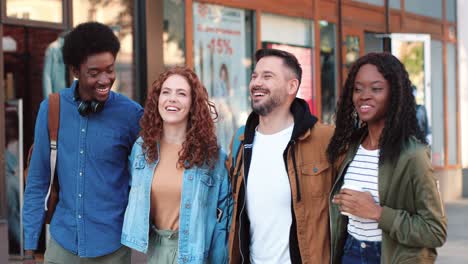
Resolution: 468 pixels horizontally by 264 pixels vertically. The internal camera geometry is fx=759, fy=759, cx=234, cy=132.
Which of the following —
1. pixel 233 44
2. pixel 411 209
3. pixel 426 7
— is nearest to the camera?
pixel 411 209

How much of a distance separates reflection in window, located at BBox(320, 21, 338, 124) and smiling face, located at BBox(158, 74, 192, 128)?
782 cm

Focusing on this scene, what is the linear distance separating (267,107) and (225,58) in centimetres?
595

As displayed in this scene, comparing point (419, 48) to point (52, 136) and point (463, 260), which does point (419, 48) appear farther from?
point (52, 136)

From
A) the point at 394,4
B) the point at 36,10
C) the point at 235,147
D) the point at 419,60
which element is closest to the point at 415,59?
the point at 419,60

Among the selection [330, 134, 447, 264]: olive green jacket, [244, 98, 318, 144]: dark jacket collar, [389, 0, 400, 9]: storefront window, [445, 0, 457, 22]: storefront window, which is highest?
[445, 0, 457, 22]: storefront window

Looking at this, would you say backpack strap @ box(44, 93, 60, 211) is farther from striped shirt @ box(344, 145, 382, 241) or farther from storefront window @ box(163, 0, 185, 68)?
storefront window @ box(163, 0, 185, 68)

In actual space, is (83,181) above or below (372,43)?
below

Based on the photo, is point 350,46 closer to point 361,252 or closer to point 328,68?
point 328,68

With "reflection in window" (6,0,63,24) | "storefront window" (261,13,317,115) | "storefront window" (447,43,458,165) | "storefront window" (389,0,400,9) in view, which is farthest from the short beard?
"storefront window" (447,43,458,165)

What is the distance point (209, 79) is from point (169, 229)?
5.74 meters

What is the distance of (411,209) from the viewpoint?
3367 mm

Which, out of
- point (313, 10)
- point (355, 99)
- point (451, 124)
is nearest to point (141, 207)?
point (355, 99)

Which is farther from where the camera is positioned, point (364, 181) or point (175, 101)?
point (175, 101)

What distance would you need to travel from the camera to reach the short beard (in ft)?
12.7
